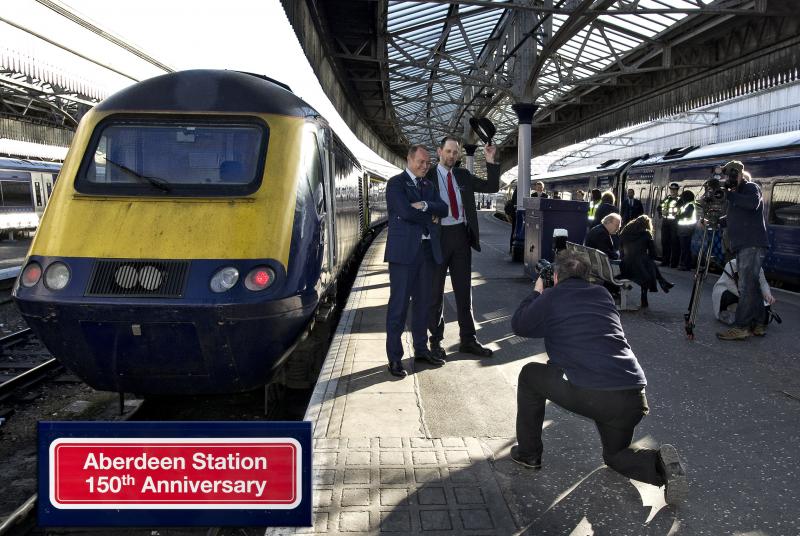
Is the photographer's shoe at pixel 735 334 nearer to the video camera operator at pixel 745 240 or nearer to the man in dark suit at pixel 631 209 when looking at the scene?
the video camera operator at pixel 745 240

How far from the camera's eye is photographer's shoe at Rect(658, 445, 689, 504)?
126 inches

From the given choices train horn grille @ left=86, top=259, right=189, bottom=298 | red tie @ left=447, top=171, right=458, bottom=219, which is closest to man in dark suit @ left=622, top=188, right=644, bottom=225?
red tie @ left=447, top=171, right=458, bottom=219

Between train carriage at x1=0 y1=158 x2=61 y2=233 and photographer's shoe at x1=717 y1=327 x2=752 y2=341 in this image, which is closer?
photographer's shoe at x1=717 y1=327 x2=752 y2=341

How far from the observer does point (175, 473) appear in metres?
2.32

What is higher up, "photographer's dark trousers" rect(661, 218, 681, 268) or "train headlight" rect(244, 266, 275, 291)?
"train headlight" rect(244, 266, 275, 291)

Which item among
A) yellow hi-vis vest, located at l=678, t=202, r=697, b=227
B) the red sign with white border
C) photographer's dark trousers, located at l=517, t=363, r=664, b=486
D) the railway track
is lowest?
the railway track

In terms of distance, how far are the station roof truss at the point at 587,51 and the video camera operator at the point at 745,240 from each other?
271 inches

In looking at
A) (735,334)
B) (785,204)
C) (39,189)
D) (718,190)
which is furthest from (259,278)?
(39,189)

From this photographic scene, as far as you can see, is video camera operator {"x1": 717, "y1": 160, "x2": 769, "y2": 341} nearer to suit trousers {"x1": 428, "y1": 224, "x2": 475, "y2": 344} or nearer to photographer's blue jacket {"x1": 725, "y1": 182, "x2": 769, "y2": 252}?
photographer's blue jacket {"x1": 725, "y1": 182, "x2": 769, "y2": 252}

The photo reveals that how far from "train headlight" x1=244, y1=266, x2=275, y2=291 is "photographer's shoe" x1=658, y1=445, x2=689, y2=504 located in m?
2.57

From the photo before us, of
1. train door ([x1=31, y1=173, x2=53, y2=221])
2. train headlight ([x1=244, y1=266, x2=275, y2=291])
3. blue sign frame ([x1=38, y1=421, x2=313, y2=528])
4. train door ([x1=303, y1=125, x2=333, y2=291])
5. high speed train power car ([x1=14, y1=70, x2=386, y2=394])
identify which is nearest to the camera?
blue sign frame ([x1=38, y1=421, x2=313, y2=528])

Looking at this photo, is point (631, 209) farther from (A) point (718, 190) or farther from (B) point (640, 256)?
(A) point (718, 190)

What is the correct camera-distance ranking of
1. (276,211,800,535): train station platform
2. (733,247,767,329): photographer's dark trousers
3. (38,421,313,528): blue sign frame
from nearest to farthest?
(38,421,313,528): blue sign frame, (276,211,800,535): train station platform, (733,247,767,329): photographer's dark trousers

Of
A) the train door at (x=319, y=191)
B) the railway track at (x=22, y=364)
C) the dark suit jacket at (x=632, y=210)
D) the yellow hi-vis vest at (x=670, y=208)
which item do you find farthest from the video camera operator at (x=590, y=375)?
the yellow hi-vis vest at (x=670, y=208)
